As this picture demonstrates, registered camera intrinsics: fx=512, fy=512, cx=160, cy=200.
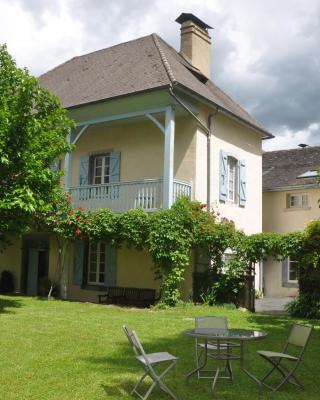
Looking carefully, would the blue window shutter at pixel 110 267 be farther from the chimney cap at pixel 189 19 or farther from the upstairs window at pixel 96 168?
the chimney cap at pixel 189 19

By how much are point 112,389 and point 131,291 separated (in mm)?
9571

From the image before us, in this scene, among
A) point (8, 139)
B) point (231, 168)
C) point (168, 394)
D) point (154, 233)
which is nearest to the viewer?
point (168, 394)

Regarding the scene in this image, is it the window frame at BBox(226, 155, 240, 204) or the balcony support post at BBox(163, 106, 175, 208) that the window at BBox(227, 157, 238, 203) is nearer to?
the window frame at BBox(226, 155, 240, 204)

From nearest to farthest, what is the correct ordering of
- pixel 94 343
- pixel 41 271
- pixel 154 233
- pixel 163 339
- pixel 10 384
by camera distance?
pixel 10 384
pixel 94 343
pixel 163 339
pixel 154 233
pixel 41 271

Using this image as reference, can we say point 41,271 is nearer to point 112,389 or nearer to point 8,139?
point 8,139

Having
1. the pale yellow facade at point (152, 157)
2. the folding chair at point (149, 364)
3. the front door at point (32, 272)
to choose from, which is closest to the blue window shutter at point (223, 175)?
the pale yellow facade at point (152, 157)

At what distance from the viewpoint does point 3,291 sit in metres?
19.0

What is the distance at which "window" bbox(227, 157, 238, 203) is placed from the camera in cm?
1727

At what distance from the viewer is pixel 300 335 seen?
19.8 ft

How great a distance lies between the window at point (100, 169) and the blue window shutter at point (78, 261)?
86.4 inches

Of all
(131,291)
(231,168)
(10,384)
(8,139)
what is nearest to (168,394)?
(10,384)

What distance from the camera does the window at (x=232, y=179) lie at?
1727 cm

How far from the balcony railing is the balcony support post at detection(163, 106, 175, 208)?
1.12 feet

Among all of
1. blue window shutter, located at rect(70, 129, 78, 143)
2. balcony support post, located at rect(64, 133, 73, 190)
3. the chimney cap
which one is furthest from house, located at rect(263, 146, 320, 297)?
blue window shutter, located at rect(70, 129, 78, 143)
